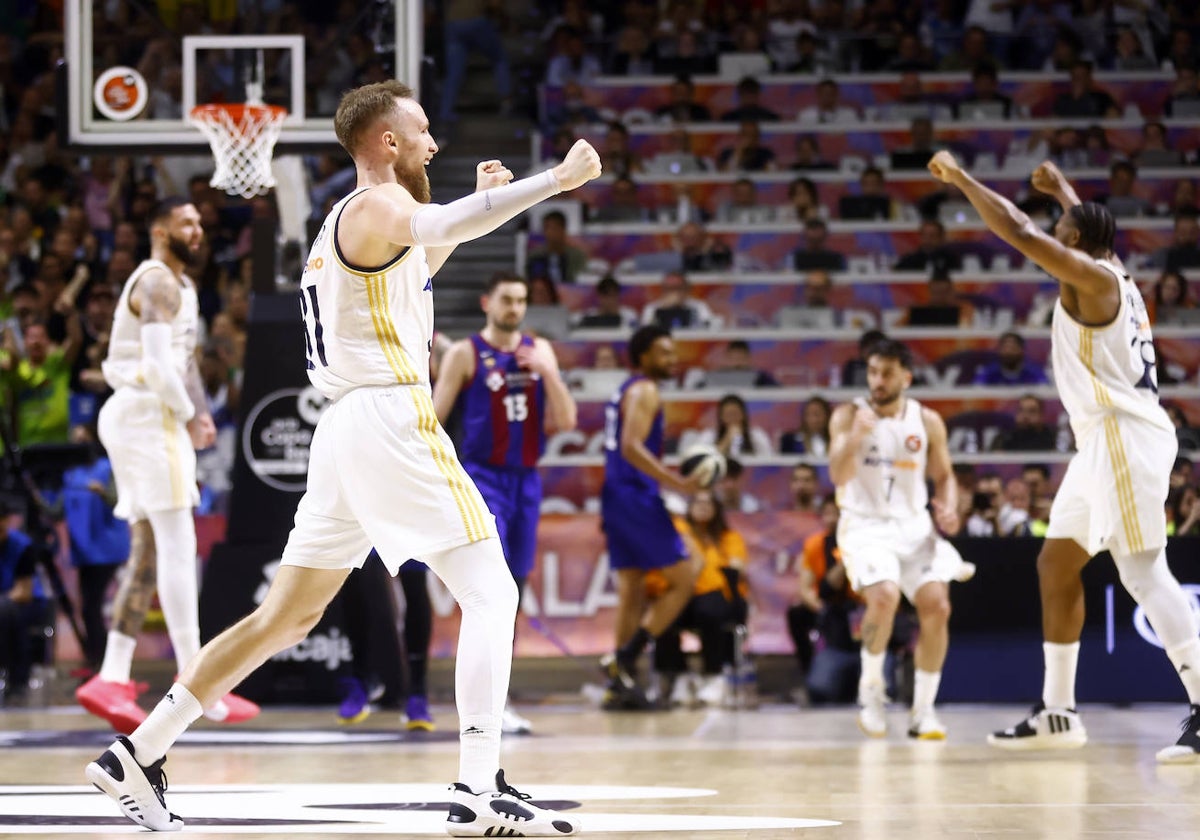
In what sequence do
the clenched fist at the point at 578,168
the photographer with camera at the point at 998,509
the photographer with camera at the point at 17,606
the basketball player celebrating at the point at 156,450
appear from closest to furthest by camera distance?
1. the clenched fist at the point at 578,168
2. the basketball player celebrating at the point at 156,450
3. the photographer with camera at the point at 17,606
4. the photographer with camera at the point at 998,509

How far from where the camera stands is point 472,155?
17.0 meters

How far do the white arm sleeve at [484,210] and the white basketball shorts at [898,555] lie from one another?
4.20 meters

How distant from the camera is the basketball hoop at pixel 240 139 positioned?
9.56 metres

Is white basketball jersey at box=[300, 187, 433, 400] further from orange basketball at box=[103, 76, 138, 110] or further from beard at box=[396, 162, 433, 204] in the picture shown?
orange basketball at box=[103, 76, 138, 110]

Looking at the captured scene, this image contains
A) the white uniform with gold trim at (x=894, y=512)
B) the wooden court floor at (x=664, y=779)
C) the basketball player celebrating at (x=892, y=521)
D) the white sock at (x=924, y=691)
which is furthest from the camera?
the white uniform with gold trim at (x=894, y=512)

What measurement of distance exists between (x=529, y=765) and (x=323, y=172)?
34.5 feet

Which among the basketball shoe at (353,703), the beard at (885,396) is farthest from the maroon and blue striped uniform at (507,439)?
the beard at (885,396)

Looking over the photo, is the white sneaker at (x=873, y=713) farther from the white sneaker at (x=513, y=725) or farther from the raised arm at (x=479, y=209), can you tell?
the raised arm at (x=479, y=209)

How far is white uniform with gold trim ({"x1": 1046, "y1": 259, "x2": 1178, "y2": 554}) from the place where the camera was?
6.85m

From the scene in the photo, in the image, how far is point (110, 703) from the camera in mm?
7762

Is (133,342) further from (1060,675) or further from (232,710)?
(1060,675)

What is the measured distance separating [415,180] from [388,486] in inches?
39.7

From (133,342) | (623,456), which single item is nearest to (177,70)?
(133,342)

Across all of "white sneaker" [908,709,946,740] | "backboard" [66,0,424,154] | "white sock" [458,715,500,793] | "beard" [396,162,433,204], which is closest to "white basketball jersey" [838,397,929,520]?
"white sneaker" [908,709,946,740]
